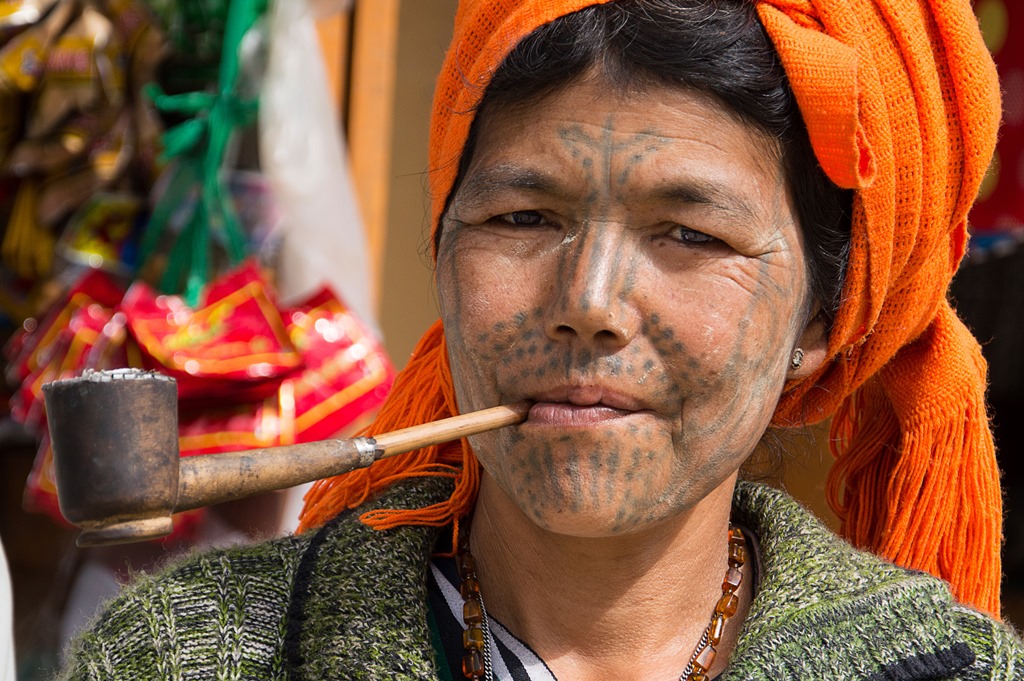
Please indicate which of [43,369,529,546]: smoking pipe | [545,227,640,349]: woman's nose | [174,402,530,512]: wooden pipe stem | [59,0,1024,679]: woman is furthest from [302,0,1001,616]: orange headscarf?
[43,369,529,546]: smoking pipe

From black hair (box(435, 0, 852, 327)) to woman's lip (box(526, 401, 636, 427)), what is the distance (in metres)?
0.34

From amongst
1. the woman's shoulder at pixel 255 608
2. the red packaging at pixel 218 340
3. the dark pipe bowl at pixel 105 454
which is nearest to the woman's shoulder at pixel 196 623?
the woman's shoulder at pixel 255 608

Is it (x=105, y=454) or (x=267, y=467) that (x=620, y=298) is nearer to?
(x=267, y=467)

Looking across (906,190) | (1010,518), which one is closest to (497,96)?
(906,190)

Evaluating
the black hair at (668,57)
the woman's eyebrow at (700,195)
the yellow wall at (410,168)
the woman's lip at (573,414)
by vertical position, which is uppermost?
the black hair at (668,57)

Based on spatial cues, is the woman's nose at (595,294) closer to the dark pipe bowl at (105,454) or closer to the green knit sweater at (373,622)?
the green knit sweater at (373,622)

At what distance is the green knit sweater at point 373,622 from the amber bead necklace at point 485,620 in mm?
63

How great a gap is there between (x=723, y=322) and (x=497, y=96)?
14.3 inches

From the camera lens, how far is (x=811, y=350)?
1508mm

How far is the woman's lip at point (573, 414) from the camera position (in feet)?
4.19

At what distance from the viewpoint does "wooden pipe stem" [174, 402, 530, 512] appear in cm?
96

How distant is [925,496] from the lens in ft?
5.31

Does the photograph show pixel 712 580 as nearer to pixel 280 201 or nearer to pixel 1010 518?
pixel 1010 518

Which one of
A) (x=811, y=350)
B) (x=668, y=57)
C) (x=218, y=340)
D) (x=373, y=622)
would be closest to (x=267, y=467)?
(x=373, y=622)
